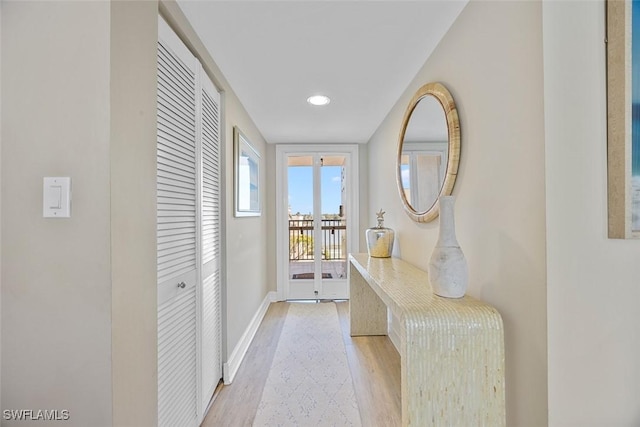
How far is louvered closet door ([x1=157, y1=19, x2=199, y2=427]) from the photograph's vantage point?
4.35 feet

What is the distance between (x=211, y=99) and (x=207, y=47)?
1.07 ft

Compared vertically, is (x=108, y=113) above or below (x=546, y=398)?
above

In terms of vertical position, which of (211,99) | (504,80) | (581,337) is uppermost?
(211,99)

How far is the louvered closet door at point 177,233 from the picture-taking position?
1.33 m

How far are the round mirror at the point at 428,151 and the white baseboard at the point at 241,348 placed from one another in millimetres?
1700

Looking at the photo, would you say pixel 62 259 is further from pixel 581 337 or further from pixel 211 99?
pixel 581 337

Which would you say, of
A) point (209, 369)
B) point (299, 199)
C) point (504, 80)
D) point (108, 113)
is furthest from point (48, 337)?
point (299, 199)

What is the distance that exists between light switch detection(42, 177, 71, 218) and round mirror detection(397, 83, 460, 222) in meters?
1.52

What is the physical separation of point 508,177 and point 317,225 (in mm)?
3213

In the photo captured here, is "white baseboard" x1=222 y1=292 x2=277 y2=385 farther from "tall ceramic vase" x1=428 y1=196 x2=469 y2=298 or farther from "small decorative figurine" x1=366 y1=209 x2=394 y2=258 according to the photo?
"tall ceramic vase" x1=428 y1=196 x2=469 y2=298

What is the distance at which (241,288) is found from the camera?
2674 millimetres

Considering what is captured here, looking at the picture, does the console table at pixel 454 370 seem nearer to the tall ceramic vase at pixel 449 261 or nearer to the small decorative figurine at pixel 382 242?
the tall ceramic vase at pixel 449 261

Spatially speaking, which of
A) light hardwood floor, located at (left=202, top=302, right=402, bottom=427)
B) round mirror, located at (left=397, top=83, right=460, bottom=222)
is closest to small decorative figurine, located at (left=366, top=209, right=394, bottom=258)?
round mirror, located at (left=397, top=83, right=460, bottom=222)

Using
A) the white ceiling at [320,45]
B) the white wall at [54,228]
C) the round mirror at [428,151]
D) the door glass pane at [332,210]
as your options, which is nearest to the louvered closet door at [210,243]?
the white ceiling at [320,45]
